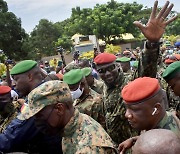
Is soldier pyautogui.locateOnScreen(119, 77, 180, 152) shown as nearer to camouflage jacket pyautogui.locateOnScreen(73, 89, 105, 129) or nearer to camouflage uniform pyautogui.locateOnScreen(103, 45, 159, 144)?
camouflage uniform pyautogui.locateOnScreen(103, 45, 159, 144)

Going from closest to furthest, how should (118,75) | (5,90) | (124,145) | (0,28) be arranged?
(124,145) < (5,90) < (118,75) < (0,28)

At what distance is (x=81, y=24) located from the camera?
114 feet

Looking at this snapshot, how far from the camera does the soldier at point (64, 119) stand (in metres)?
2.23

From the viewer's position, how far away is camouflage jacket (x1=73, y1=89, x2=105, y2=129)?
425 centimetres

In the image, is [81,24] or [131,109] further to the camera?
[81,24]

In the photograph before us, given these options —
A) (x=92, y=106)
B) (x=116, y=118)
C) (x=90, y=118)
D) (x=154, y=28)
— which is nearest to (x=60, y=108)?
(x=90, y=118)

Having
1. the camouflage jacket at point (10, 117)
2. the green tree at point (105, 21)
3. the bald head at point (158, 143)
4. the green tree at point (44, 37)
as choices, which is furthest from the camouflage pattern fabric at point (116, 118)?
the green tree at point (105, 21)

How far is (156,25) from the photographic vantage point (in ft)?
9.25

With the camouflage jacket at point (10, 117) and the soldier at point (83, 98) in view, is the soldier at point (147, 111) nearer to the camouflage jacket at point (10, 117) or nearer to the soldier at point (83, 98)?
the camouflage jacket at point (10, 117)

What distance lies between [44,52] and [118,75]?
2947cm

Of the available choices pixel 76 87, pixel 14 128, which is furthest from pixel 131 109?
pixel 76 87

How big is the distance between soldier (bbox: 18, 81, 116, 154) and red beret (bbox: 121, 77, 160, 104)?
327mm

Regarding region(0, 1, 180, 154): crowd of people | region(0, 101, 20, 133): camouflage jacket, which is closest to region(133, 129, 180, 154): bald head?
region(0, 1, 180, 154): crowd of people

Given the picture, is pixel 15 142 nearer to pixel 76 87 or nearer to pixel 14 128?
pixel 14 128
